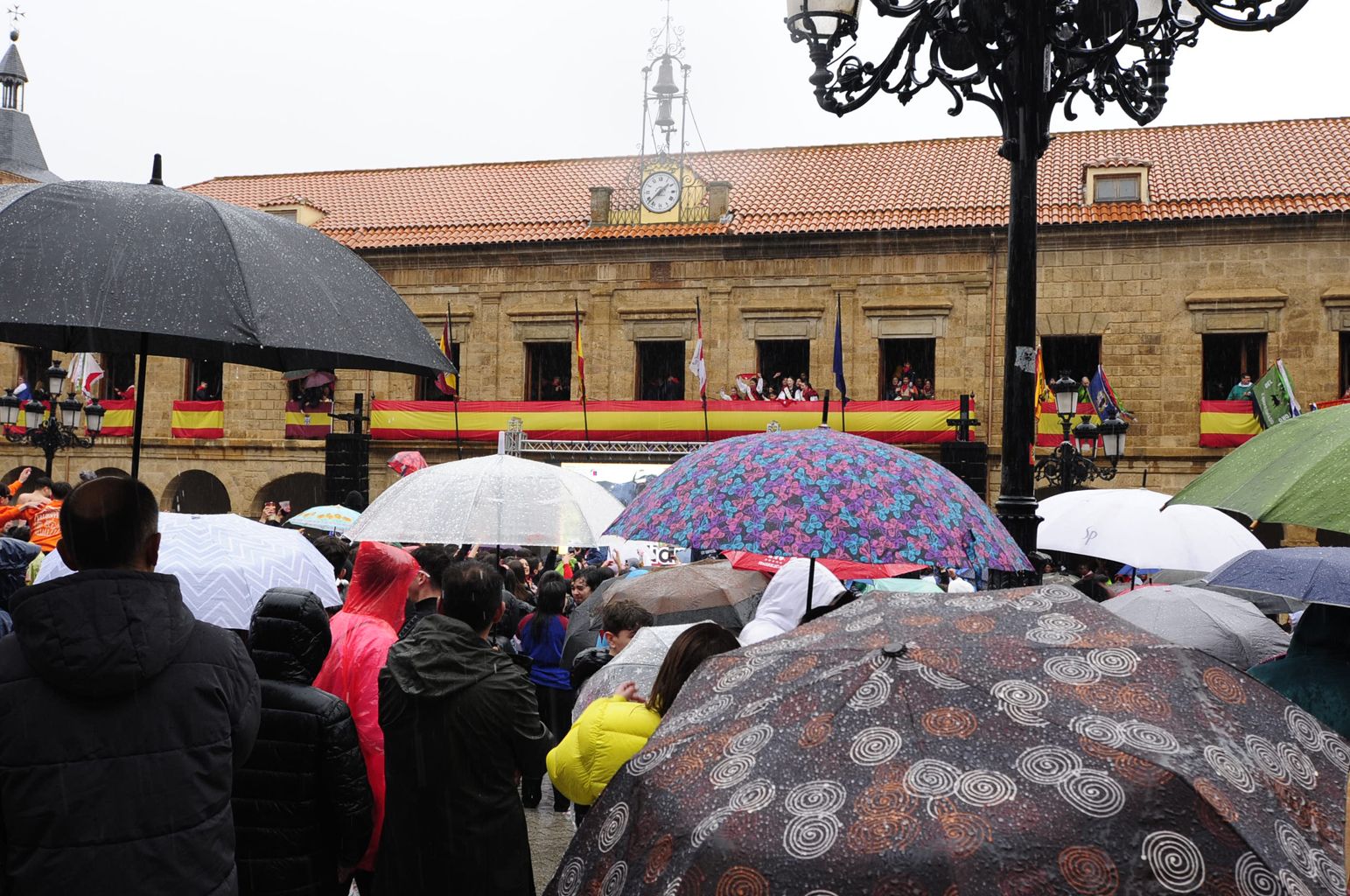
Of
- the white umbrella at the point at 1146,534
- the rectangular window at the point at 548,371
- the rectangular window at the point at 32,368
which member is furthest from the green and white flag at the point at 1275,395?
the rectangular window at the point at 32,368

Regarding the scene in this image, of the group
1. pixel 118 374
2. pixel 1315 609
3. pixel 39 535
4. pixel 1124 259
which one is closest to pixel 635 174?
pixel 1124 259

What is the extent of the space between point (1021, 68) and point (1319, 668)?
3.77m

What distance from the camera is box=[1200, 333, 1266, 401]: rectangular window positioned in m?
24.6

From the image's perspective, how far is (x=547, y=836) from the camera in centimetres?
726

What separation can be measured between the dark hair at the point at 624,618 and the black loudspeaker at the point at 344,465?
71.4ft

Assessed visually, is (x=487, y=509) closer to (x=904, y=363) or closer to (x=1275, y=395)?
(x=1275, y=395)

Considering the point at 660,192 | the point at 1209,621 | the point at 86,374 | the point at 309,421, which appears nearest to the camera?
the point at 1209,621

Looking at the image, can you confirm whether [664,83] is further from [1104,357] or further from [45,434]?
[45,434]

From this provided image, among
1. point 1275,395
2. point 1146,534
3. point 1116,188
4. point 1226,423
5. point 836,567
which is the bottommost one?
point 836,567

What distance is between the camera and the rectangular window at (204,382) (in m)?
29.6

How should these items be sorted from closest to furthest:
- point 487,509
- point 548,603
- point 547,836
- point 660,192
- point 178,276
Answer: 1. point 178,276
2. point 547,836
3. point 487,509
4. point 548,603
5. point 660,192

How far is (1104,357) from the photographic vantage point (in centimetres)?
2488

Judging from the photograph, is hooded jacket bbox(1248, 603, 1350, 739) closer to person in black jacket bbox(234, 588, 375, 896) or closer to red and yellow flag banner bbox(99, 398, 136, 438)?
person in black jacket bbox(234, 588, 375, 896)

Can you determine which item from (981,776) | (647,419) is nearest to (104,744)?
(981,776)
